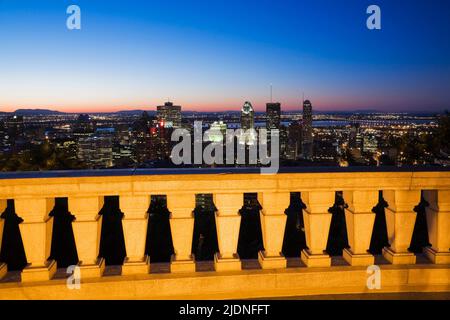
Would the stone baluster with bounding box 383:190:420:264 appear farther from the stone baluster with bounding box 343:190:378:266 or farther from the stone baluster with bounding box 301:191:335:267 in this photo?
the stone baluster with bounding box 301:191:335:267

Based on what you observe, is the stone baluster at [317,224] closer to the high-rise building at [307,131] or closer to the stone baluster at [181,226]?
the stone baluster at [181,226]

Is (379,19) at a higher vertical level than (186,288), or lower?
higher

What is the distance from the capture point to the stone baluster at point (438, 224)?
3.40 m

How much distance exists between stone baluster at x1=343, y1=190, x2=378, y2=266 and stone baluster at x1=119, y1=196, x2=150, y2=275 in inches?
74.9

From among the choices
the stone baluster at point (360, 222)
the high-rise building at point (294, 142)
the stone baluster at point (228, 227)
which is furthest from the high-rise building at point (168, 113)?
the stone baluster at point (360, 222)

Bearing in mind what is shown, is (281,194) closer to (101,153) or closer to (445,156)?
(445,156)

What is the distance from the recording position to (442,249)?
354 centimetres

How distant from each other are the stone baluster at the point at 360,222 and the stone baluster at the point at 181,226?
4.89ft

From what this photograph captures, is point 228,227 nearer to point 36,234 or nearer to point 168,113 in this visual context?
point 36,234

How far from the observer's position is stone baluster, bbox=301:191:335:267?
10.8 feet

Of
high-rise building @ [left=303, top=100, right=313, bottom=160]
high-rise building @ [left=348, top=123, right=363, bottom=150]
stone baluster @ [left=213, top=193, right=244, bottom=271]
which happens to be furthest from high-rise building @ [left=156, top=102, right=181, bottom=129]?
stone baluster @ [left=213, top=193, right=244, bottom=271]

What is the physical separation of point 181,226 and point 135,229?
16.3 inches

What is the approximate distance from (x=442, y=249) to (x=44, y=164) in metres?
18.7
